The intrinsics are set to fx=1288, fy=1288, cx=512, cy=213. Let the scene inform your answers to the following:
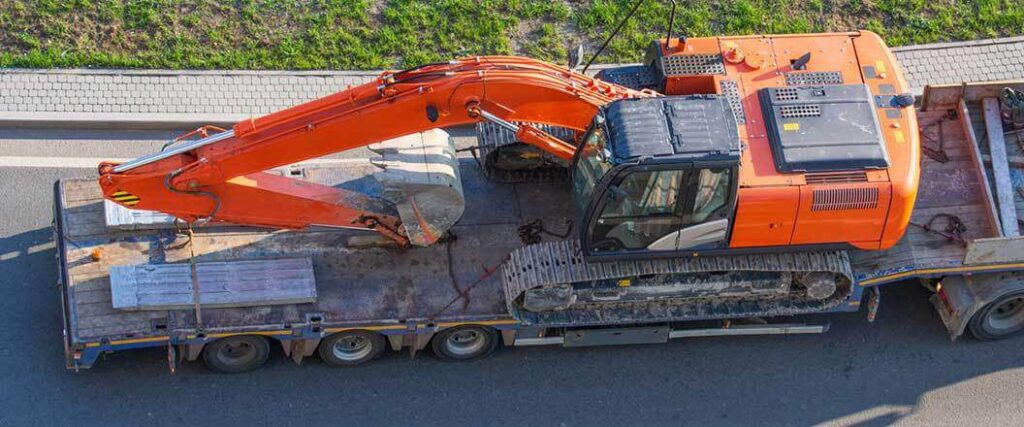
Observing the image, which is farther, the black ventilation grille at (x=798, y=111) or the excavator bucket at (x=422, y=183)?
the excavator bucket at (x=422, y=183)

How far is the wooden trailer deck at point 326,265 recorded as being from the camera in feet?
47.5

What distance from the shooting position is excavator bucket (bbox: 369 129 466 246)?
14495 mm

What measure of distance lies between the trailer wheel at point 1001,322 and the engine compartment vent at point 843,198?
2.91m

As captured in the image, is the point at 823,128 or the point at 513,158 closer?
the point at 823,128

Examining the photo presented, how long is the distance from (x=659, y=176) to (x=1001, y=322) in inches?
214

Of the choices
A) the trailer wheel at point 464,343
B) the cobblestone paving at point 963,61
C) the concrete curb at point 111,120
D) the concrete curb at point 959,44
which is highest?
the concrete curb at point 111,120

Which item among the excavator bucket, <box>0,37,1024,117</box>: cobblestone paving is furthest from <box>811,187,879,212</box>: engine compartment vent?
<box>0,37,1024,117</box>: cobblestone paving

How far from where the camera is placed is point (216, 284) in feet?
47.9

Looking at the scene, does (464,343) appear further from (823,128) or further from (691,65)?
(823,128)

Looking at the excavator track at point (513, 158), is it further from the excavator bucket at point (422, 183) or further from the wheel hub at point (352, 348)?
the wheel hub at point (352, 348)

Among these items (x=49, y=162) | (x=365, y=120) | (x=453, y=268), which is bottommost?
(x=453, y=268)

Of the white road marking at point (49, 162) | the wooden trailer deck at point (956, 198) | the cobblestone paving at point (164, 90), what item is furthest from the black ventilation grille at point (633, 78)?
the white road marking at point (49, 162)

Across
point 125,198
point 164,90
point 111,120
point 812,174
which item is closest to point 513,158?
point 812,174

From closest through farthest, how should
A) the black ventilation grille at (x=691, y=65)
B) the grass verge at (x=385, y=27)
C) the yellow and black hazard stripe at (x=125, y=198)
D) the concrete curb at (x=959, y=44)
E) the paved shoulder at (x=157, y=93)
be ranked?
the yellow and black hazard stripe at (x=125, y=198) → the black ventilation grille at (x=691, y=65) → the paved shoulder at (x=157, y=93) → the grass verge at (x=385, y=27) → the concrete curb at (x=959, y=44)
